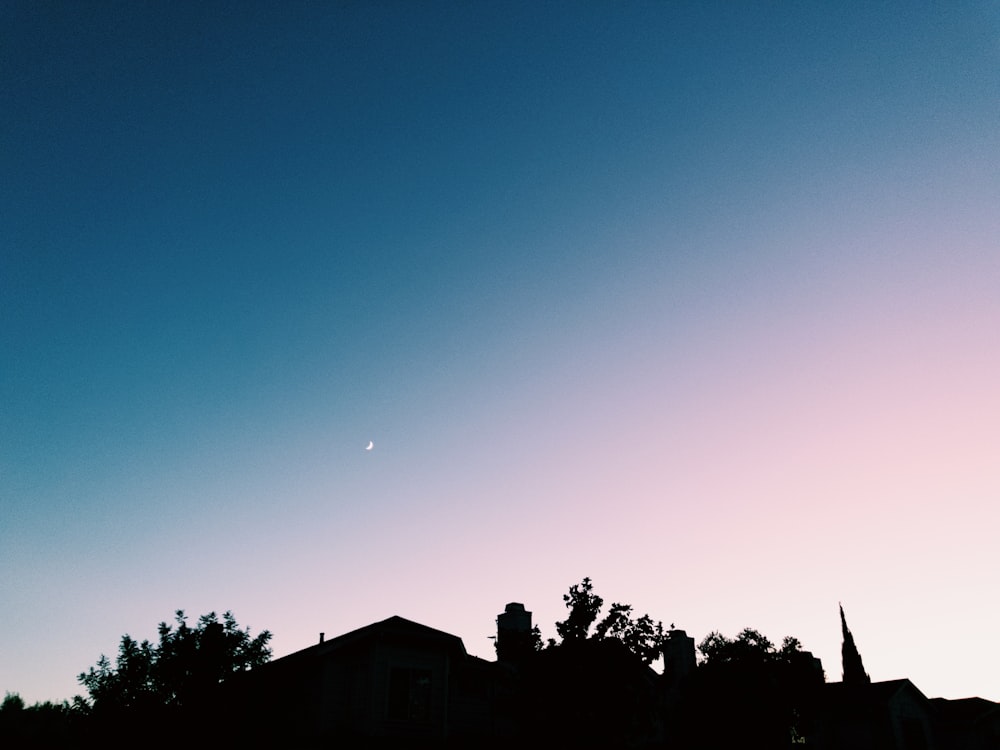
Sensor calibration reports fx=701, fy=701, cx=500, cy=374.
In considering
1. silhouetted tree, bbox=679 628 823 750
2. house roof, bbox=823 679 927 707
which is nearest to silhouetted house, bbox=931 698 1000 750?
house roof, bbox=823 679 927 707

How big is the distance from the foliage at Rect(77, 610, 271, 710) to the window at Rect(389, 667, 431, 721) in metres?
7.88

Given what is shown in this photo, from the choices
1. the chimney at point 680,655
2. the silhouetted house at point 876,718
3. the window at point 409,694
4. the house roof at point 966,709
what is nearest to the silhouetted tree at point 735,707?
the chimney at point 680,655

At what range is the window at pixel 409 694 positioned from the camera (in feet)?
83.4

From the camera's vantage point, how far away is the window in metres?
25.4

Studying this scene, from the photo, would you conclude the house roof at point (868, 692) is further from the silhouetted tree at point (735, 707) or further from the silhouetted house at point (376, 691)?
the silhouetted house at point (376, 691)

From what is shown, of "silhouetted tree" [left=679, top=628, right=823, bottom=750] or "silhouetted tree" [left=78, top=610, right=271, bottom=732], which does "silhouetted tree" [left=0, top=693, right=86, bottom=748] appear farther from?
"silhouetted tree" [left=679, top=628, right=823, bottom=750]

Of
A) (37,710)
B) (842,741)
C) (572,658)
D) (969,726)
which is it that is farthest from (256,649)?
(37,710)

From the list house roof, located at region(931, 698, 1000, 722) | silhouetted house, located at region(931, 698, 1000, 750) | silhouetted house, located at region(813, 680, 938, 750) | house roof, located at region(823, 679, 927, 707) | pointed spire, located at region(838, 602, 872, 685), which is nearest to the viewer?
silhouetted house, located at region(813, 680, 938, 750)

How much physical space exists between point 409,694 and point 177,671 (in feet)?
32.6

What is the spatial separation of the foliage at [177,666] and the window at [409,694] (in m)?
7.88

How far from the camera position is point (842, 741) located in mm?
41594

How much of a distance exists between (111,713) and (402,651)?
11.6 metres

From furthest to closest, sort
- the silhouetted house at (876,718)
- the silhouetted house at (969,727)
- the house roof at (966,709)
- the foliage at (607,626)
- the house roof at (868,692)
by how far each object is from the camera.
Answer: the house roof at (966,709)
the silhouetted house at (969,727)
the house roof at (868,692)
the silhouetted house at (876,718)
the foliage at (607,626)

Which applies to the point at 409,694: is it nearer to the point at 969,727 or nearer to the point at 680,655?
the point at 680,655
